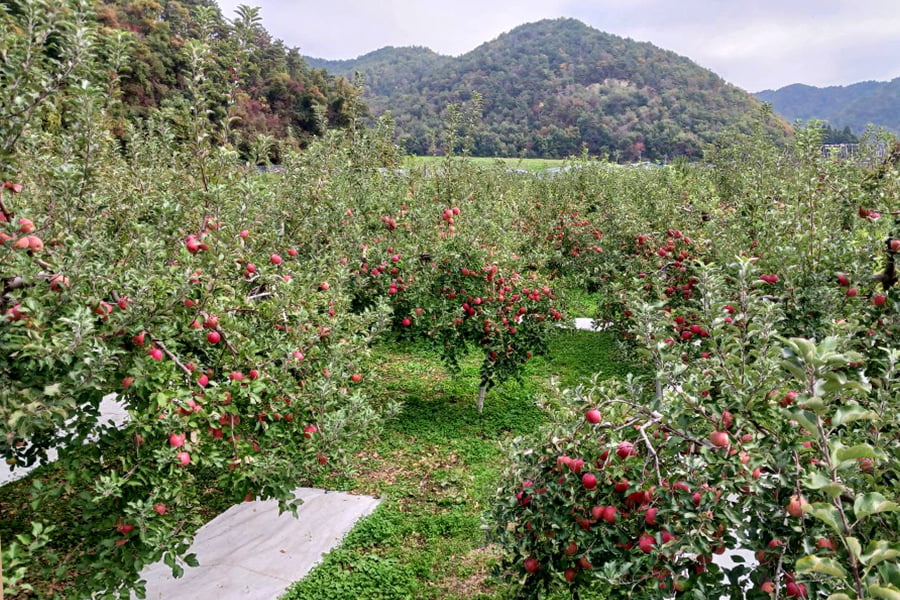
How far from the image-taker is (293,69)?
123ft

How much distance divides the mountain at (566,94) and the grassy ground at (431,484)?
25960mm

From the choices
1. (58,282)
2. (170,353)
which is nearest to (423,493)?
(170,353)

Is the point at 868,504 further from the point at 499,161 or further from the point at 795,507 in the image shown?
the point at 499,161

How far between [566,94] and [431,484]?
62.1m

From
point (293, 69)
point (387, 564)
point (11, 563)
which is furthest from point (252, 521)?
point (293, 69)

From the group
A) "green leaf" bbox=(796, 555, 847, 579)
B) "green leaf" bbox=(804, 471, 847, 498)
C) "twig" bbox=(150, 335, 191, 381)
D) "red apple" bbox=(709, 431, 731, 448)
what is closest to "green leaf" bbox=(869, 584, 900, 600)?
"green leaf" bbox=(796, 555, 847, 579)

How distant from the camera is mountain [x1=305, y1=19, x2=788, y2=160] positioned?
43.7 metres

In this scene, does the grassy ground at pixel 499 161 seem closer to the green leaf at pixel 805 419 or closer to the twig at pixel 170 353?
the twig at pixel 170 353

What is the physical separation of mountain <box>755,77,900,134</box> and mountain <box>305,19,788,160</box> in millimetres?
47427

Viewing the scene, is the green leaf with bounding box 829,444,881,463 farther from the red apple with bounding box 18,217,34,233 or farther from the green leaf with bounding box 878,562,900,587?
the red apple with bounding box 18,217,34,233

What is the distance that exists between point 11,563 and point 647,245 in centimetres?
672

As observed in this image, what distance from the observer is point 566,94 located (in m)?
60.8

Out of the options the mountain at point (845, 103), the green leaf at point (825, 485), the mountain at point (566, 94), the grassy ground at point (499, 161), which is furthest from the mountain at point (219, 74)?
the mountain at point (845, 103)

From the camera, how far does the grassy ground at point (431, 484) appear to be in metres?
3.83
